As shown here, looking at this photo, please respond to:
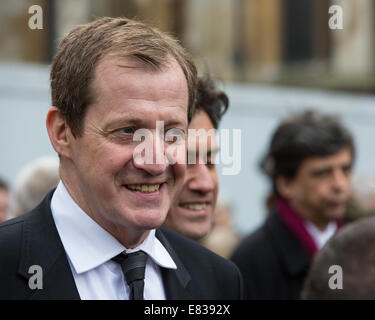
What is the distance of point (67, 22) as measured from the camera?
638 inches

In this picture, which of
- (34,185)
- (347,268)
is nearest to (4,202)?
(34,185)

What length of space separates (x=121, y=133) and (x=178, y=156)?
0.21 meters

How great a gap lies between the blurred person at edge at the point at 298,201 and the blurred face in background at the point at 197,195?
86 cm

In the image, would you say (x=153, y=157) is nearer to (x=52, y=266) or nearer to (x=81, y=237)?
(x=81, y=237)

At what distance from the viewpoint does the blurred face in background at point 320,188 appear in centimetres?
480

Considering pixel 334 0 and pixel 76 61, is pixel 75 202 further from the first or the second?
pixel 334 0

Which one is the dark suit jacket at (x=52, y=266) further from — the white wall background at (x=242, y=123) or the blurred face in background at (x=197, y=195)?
the white wall background at (x=242, y=123)

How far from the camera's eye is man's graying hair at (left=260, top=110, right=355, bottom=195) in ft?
16.1

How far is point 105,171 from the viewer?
2.45 m

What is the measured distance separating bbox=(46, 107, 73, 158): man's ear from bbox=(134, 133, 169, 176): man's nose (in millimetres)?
246

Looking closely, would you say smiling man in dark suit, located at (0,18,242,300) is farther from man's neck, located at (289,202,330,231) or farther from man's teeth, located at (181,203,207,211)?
man's neck, located at (289,202,330,231)

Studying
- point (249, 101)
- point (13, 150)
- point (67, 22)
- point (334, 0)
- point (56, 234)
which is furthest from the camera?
point (334, 0)
